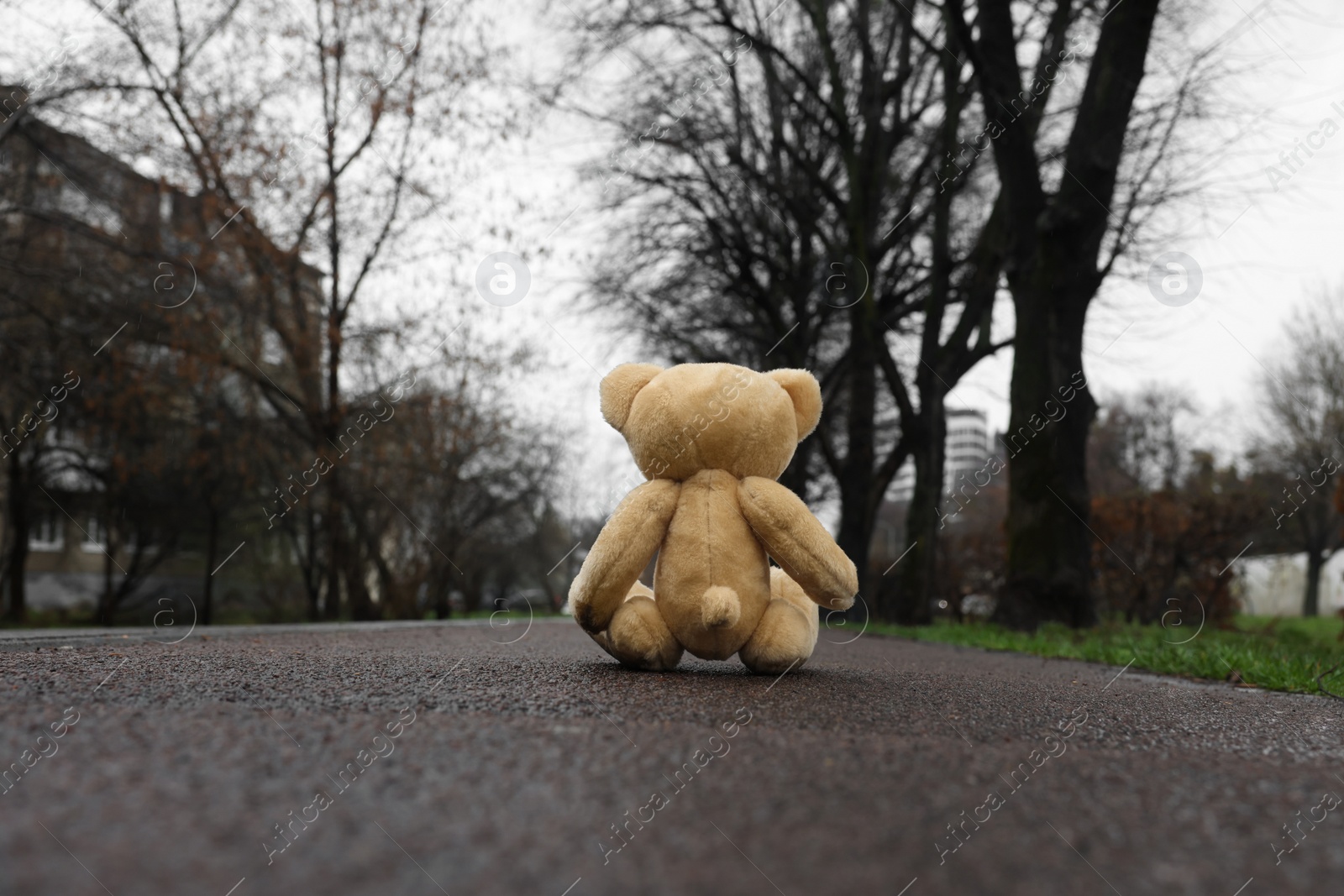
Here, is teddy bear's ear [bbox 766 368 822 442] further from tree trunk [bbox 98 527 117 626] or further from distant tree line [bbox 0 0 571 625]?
tree trunk [bbox 98 527 117 626]

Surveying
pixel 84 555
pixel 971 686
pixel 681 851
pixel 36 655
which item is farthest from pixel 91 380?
pixel 84 555

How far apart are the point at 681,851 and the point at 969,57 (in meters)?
9.21

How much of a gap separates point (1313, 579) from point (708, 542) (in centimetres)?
2997

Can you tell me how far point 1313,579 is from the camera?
26.7 m

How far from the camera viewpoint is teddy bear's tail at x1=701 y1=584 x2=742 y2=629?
3.32m

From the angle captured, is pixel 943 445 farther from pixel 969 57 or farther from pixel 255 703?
pixel 255 703

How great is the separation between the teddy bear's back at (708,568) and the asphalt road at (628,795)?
81 cm

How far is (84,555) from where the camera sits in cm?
2627

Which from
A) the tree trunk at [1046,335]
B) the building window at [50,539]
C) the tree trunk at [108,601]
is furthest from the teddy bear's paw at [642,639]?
the building window at [50,539]

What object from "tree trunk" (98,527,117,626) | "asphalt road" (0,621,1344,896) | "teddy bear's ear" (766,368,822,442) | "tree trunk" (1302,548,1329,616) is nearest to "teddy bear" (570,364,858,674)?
"teddy bear's ear" (766,368,822,442)

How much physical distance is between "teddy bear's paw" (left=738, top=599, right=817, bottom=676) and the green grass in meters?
2.18

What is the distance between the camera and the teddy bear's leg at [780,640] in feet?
11.7

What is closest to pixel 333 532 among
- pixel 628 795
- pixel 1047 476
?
pixel 1047 476

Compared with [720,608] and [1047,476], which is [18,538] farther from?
[720,608]
